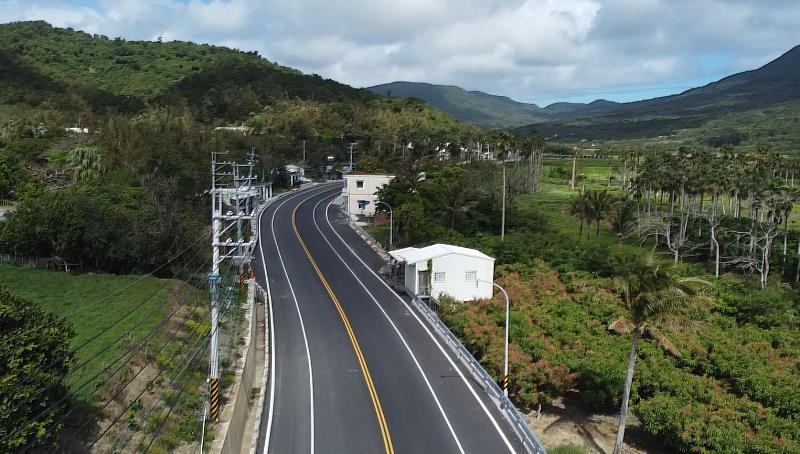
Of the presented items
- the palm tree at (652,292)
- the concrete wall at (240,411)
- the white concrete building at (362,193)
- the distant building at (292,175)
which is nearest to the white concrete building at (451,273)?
the concrete wall at (240,411)

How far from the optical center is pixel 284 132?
140500 mm

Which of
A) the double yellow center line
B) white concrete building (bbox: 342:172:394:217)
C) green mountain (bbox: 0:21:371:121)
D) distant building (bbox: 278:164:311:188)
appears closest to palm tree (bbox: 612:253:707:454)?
the double yellow center line

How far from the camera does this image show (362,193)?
77438 mm

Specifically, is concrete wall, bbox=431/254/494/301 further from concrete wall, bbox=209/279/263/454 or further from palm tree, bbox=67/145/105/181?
palm tree, bbox=67/145/105/181

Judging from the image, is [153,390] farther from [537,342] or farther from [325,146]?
[325,146]

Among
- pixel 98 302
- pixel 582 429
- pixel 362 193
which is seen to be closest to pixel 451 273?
pixel 582 429

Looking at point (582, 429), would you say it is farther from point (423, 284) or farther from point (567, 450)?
point (423, 284)

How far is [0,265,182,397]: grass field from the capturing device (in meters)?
24.2

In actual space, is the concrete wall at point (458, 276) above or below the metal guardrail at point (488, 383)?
above

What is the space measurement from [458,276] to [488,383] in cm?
1442

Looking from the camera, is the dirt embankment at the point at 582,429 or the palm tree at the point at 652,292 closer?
the palm tree at the point at 652,292

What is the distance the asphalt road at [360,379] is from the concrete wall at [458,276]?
2.86 m

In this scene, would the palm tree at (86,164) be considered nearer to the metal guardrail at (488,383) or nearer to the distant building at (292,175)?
the metal guardrail at (488,383)

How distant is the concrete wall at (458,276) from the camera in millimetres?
40750
